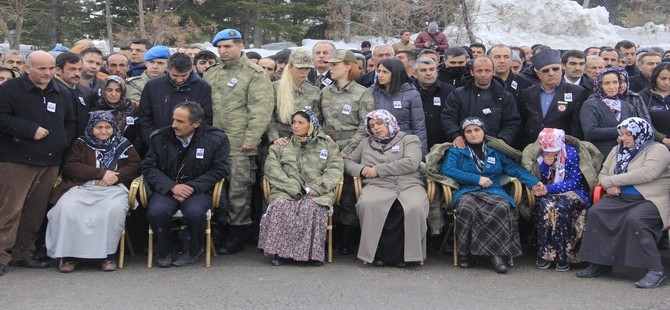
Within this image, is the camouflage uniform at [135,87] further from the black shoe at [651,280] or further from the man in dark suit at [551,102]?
the black shoe at [651,280]

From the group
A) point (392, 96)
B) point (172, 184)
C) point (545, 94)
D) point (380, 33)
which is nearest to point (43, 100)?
point (172, 184)

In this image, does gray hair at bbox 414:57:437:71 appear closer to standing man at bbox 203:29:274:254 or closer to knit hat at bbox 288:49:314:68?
knit hat at bbox 288:49:314:68

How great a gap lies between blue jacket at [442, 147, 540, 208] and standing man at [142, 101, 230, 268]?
7.28 ft

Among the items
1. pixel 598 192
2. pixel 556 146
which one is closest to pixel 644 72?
pixel 556 146

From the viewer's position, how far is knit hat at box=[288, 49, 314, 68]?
7.54 metres

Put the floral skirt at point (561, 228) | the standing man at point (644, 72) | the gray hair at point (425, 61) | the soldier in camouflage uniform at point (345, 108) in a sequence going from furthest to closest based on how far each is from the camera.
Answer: the standing man at point (644, 72) < the gray hair at point (425, 61) < the soldier in camouflage uniform at point (345, 108) < the floral skirt at point (561, 228)

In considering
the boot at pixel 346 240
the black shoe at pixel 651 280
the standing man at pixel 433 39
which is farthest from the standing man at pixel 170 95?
the standing man at pixel 433 39

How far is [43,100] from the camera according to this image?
655 centimetres

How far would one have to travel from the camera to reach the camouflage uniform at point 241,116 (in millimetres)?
7227

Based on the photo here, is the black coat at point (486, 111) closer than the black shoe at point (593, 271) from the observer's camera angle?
A: No

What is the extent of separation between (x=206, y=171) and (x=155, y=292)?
1.46 meters

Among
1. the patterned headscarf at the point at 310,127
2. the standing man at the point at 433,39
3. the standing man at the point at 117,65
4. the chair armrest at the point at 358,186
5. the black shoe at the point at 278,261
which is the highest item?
the standing man at the point at 433,39

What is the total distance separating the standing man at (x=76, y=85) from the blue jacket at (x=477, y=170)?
11.8 feet

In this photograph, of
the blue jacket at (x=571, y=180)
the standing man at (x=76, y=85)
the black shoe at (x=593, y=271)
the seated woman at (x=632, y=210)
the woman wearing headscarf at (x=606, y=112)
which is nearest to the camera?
the seated woman at (x=632, y=210)
